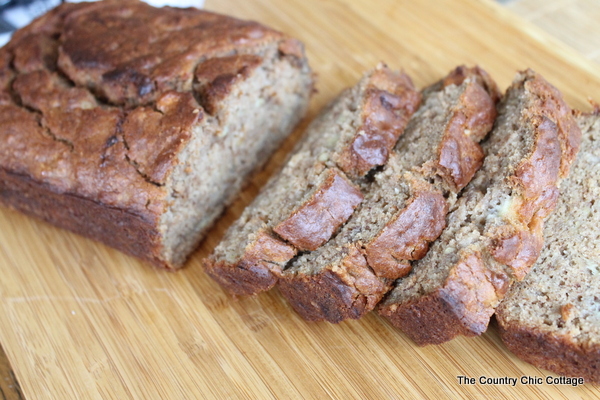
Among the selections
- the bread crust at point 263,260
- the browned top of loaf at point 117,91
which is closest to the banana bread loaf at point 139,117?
the browned top of loaf at point 117,91

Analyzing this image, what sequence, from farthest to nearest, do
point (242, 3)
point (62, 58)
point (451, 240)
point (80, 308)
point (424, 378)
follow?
point (242, 3) < point (62, 58) < point (80, 308) < point (424, 378) < point (451, 240)

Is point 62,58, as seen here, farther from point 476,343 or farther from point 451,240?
point 476,343

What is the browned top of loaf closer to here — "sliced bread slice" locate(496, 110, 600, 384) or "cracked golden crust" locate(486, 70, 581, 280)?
"cracked golden crust" locate(486, 70, 581, 280)

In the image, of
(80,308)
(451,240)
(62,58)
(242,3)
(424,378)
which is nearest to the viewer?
(451,240)

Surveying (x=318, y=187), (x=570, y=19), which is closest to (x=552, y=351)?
(x=318, y=187)

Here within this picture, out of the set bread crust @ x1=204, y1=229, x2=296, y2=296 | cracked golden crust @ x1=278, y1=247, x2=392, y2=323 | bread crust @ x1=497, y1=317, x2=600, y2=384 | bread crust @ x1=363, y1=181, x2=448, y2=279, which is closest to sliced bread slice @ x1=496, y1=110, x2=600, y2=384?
bread crust @ x1=497, y1=317, x2=600, y2=384

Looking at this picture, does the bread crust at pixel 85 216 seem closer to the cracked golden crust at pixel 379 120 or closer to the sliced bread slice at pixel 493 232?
the cracked golden crust at pixel 379 120

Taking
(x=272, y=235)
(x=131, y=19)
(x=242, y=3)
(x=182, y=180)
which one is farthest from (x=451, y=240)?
(x=242, y=3)
